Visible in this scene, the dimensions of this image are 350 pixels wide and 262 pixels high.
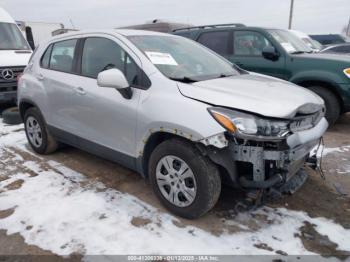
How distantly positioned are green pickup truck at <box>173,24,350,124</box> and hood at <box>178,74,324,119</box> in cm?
256

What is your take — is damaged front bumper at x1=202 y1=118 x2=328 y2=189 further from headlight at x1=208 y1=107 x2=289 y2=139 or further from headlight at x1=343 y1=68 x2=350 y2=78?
headlight at x1=343 y1=68 x2=350 y2=78

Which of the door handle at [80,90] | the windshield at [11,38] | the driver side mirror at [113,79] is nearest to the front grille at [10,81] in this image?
the windshield at [11,38]

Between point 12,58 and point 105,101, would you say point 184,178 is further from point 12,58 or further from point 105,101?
point 12,58

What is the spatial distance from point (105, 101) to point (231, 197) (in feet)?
5.50

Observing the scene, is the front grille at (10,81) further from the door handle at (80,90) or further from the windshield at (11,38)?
the door handle at (80,90)

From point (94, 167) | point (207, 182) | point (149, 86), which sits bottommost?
point (94, 167)

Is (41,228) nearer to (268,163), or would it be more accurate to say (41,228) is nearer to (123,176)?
(123,176)

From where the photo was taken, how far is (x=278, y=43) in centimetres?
609

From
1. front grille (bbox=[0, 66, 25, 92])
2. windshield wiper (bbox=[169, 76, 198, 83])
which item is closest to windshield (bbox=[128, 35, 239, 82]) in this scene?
windshield wiper (bbox=[169, 76, 198, 83])

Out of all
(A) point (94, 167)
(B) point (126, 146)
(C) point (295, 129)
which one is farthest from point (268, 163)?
(A) point (94, 167)

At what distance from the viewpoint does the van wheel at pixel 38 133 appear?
462cm

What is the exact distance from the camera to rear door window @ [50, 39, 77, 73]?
4.07m

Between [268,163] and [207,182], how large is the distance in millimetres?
531

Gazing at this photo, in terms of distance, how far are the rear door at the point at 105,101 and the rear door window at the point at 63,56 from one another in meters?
0.24
